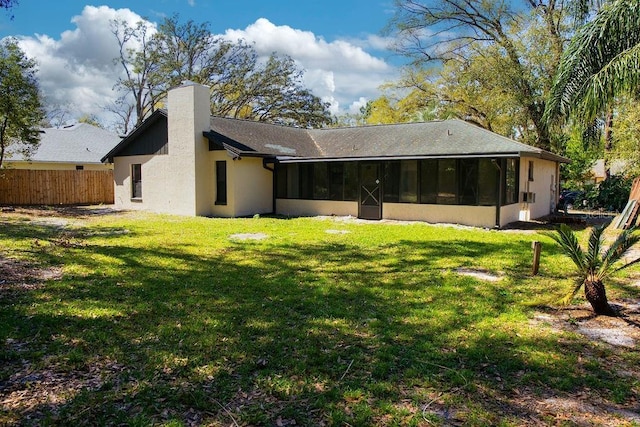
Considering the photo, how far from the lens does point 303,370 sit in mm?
3730

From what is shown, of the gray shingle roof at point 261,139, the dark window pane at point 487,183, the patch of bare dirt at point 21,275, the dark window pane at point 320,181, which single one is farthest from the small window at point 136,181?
the dark window pane at point 487,183

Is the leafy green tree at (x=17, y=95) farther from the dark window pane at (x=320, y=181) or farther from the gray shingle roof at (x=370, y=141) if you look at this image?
the dark window pane at (x=320, y=181)

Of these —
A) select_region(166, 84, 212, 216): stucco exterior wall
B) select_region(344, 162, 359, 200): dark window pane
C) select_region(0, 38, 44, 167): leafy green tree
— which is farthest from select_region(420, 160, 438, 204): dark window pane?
select_region(0, 38, 44, 167): leafy green tree

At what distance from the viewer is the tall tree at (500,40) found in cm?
2061

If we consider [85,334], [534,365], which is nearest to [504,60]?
Result: [534,365]

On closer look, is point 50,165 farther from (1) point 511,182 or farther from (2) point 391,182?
(1) point 511,182

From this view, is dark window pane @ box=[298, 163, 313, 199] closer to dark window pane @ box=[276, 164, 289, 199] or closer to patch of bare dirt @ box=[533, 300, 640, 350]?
dark window pane @ box=[276, 164, 289, 199]

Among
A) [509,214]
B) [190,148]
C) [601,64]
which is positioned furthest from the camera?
[190,148]

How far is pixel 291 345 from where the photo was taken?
4.24 metres

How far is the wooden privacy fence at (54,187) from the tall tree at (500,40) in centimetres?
1747

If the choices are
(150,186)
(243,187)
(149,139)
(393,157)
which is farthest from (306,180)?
(149,139)

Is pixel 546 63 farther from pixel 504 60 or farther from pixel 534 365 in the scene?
pixel 534 365

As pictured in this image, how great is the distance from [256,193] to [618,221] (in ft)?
37.9

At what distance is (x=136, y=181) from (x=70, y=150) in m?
9.93
